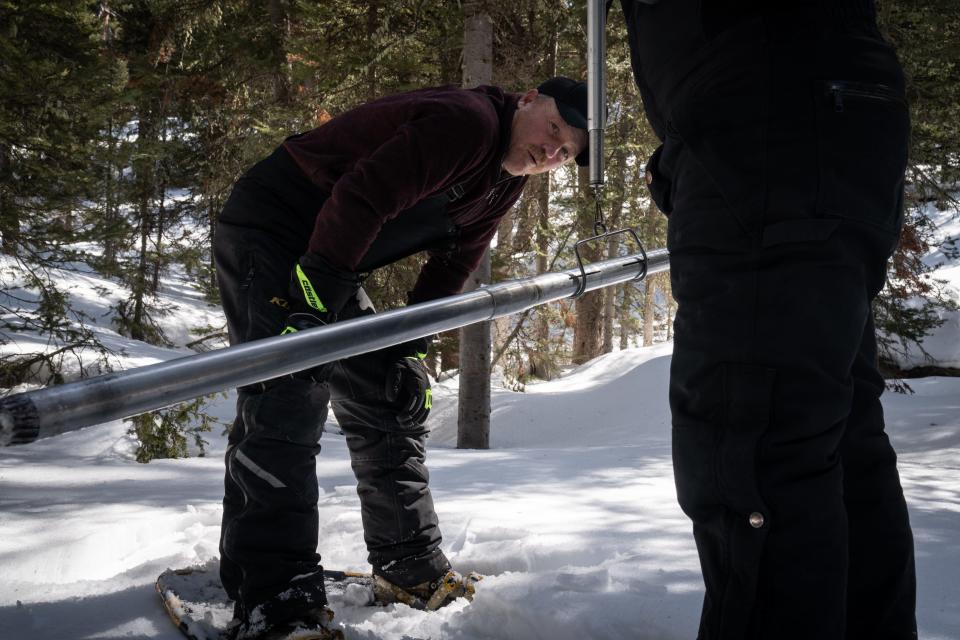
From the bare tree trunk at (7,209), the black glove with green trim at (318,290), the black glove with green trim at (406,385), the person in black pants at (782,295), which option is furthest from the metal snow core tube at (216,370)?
the bare tree trunk at (7,209)

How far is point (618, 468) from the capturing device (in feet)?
13.6

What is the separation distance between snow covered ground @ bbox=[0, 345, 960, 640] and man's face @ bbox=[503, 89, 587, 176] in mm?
1316

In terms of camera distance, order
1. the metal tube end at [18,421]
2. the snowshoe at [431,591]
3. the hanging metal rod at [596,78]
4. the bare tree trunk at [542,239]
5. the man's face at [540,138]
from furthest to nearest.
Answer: the bare tree trunk at [542,239], the man's face at [540,138], the snowshoe at [431,591], the hanging metal rod at [596,78], the metal tube end at [18,421]

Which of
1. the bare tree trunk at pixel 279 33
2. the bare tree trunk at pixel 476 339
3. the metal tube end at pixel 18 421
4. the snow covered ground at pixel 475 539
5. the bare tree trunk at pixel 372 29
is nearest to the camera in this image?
the metal tube end at pixel 18 421

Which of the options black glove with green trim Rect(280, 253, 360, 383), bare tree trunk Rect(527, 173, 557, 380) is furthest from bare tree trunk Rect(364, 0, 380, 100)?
black glove with green trim Rect(280, 253, 360, 383)

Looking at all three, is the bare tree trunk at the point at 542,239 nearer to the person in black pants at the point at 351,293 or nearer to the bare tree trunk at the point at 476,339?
the bare tree trunk at the point at 476,339

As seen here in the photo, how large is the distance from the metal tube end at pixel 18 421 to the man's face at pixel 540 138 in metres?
1.82

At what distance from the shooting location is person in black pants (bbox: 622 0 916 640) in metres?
1.18

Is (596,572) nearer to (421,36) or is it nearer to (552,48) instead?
(421,36)

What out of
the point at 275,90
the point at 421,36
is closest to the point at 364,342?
the point at 421,36

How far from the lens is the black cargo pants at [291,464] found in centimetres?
204

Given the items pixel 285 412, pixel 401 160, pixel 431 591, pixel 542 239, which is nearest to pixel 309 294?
pixel 285 412

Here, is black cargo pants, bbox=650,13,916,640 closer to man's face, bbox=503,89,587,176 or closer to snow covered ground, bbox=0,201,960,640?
snow covered ground, bbox=0,201,960,640

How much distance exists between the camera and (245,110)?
32.2 ft
